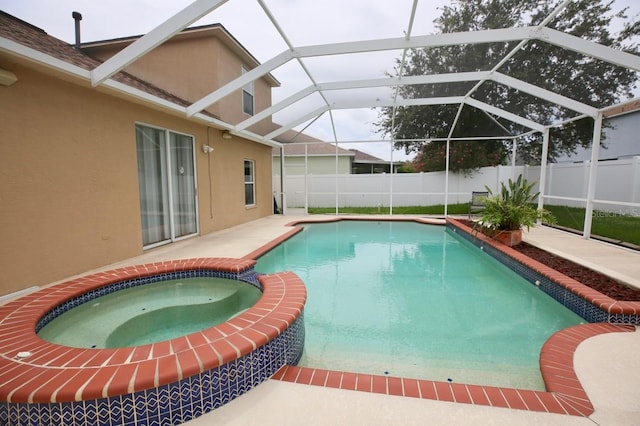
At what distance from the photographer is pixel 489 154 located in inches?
552

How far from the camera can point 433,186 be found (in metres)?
14.8

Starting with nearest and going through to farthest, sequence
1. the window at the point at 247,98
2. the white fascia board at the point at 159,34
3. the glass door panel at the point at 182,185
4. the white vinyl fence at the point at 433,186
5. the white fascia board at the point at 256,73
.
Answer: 1. the white fascia board at the point at 159,34
2. the white fascia board at the point at 256,73
3. the glass door panel at the point at 182,185
4. the white vinyl fence at the point at 433,186
5. the window at the point at 247,98

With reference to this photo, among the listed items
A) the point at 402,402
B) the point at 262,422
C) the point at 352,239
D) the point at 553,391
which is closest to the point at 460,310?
the point at 553,391

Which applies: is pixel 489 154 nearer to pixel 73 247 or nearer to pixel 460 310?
pixel 460 310

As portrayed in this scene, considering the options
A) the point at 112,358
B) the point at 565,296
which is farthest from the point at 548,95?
the point at 112,358

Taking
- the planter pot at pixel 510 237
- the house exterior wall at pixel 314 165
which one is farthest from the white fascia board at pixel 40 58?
the house exterior wall at pixel 314 165

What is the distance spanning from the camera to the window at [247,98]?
10.2m

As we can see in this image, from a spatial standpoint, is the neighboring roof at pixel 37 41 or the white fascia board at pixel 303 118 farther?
the white fascia board at pixel 303 118

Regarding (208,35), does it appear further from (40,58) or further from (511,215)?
(511,215)

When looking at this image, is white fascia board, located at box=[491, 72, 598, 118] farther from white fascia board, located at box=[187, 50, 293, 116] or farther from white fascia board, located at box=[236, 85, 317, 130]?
white fascia board, located at box=[187, 50, 293, 116]

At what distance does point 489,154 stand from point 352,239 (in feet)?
30.9

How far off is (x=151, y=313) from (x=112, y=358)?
66.8 inches

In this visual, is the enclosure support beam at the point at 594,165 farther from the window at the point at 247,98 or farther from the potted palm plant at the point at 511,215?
the window at the point at 247,98

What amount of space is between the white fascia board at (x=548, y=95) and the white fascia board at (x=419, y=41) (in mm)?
2038
